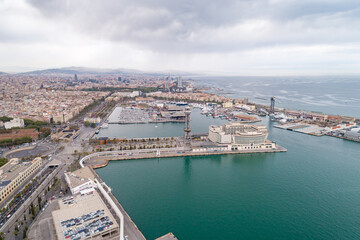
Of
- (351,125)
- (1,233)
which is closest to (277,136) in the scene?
(351,125)

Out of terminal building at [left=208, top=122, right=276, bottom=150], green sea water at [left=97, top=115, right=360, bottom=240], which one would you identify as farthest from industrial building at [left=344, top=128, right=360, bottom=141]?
terminal building at [left=208, top=122, right=276, bottom=150]

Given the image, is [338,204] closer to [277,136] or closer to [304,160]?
[304,160]

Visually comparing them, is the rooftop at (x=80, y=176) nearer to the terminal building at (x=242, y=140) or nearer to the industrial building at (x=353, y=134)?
the terminal building at (x=242, y=140)

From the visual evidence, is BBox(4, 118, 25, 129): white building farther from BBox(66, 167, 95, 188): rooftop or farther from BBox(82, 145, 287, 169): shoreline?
BBox(66, 167, 95, 188): rooftop

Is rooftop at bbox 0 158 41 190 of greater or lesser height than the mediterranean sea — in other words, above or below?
above

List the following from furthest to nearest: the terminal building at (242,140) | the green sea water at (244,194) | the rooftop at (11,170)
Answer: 1. the terminal building at (242,140)
2. the rooftop at (11,170)
3. the green sea water at (244,194)

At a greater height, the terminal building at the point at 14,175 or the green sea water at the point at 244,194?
the terminal building at the point at 14,175

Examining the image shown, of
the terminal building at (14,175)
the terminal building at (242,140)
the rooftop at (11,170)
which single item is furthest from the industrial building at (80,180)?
the terminal building at (242,140)
